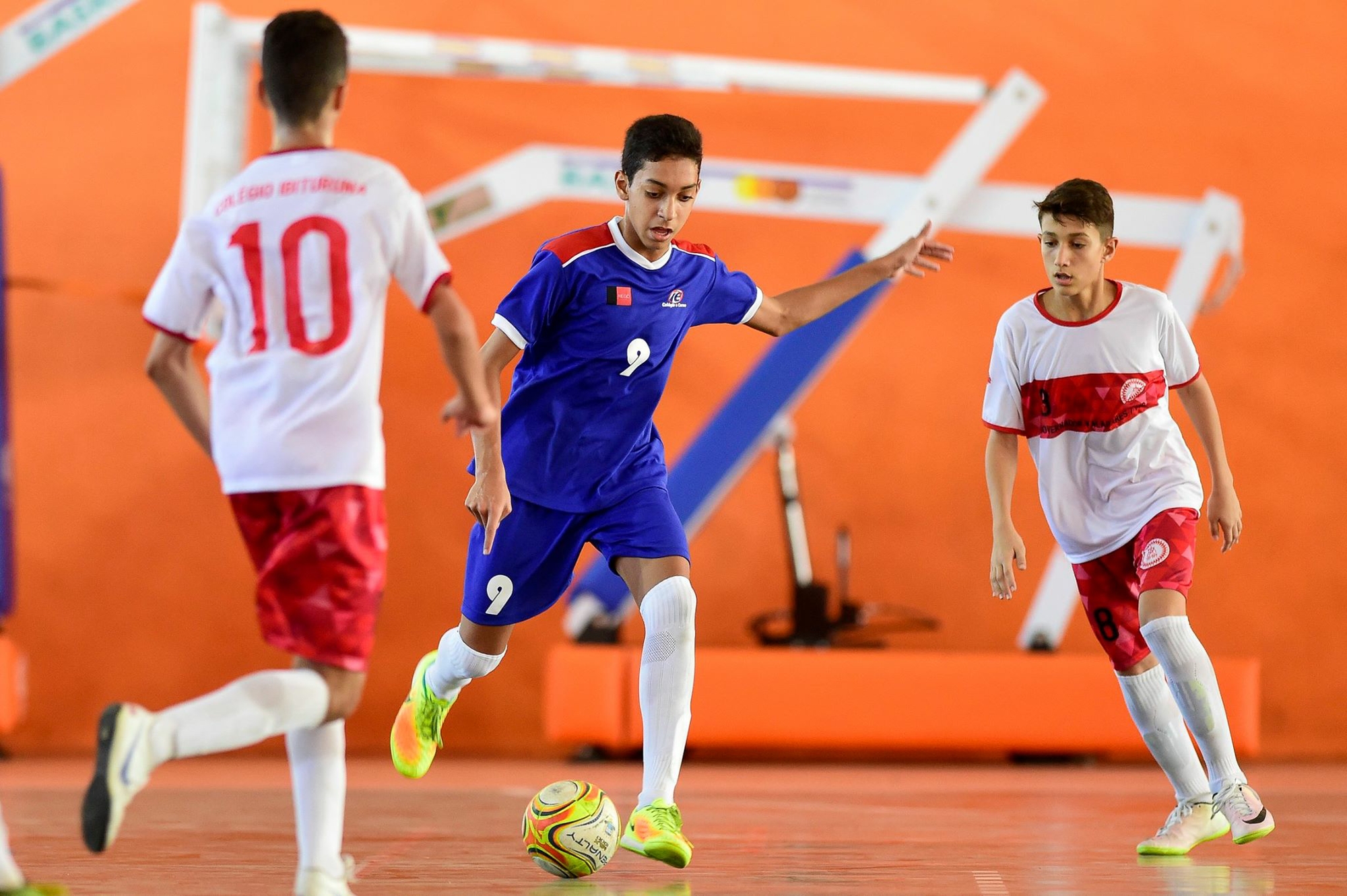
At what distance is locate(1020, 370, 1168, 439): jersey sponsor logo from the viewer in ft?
10.5

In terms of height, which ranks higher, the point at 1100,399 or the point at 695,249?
the point at 695,249

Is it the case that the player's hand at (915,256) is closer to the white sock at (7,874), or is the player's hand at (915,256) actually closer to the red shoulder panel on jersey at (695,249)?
the red shoulder panel on jersey at (695,249)

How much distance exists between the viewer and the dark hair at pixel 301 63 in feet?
6.88

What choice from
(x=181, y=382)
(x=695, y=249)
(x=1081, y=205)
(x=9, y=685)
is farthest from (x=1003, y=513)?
(x=9, y=685)

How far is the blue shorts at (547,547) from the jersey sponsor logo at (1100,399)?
90cm

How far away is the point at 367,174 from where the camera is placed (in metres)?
2.10

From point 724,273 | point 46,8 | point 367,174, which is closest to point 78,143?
point 46,8

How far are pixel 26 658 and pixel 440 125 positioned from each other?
301cm

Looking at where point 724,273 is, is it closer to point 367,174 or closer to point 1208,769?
point 367,174

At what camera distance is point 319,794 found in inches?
82.0

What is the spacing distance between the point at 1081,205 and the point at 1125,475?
1.98ft

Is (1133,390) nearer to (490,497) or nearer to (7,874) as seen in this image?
(490,497)

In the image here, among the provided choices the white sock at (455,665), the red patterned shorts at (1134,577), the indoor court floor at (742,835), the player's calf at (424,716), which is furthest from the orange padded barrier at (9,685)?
the red patterned shorts at (1134,577)

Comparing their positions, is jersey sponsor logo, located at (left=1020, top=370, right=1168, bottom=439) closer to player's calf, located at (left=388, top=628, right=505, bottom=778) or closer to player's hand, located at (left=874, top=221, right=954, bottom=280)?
player's hand, located at (left=874, top=221, right=954, bottom=280)
